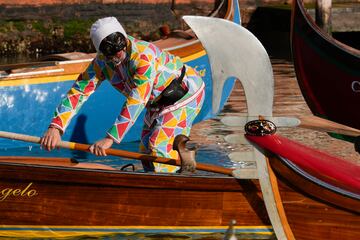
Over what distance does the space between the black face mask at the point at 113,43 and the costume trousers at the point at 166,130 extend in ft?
1.84

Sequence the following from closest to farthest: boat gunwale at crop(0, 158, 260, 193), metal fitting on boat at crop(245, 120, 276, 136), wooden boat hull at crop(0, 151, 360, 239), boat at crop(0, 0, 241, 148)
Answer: metal fitting on boat at crop(245, 120, 276, 136) → wooden boat hull at crop(0, 151, 360, 239) → boat gunwale at crop(0, 158, 260, 193) → boat at crop(0, 0, 241, 148)

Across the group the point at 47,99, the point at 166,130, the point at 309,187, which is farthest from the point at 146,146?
the point at 47,99

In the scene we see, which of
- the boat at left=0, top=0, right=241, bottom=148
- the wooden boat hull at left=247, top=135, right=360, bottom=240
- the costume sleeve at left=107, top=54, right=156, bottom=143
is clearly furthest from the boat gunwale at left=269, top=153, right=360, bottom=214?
the boat at left=0, top=0, right=241, bottom=148

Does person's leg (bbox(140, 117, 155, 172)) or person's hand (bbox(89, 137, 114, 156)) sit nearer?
person's hand (bbox(89, 137, 114, 156))

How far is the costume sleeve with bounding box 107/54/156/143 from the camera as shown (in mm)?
6406

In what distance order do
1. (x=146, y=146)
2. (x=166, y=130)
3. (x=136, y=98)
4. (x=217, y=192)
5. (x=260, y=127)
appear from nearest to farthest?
(x=260, y=127)
(x=217, y=192)
(x=136, y=98)
(x=166, y=130)
(x=146, y=146)

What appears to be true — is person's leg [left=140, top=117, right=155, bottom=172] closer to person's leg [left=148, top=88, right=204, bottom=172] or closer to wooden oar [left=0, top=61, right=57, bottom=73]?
person's leg [left=148, top=88, right=204, bottom=172]

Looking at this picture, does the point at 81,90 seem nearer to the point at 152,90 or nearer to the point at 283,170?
the point at 152,90

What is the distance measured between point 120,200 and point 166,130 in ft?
2.27

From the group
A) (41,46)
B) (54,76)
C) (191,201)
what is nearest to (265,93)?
(191,201)

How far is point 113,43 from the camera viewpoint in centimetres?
654

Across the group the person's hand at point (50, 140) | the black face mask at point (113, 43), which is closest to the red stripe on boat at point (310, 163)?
the black face mask at point (113, 43)

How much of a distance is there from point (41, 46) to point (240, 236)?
12671mm

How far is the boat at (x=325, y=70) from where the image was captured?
33.5ft
